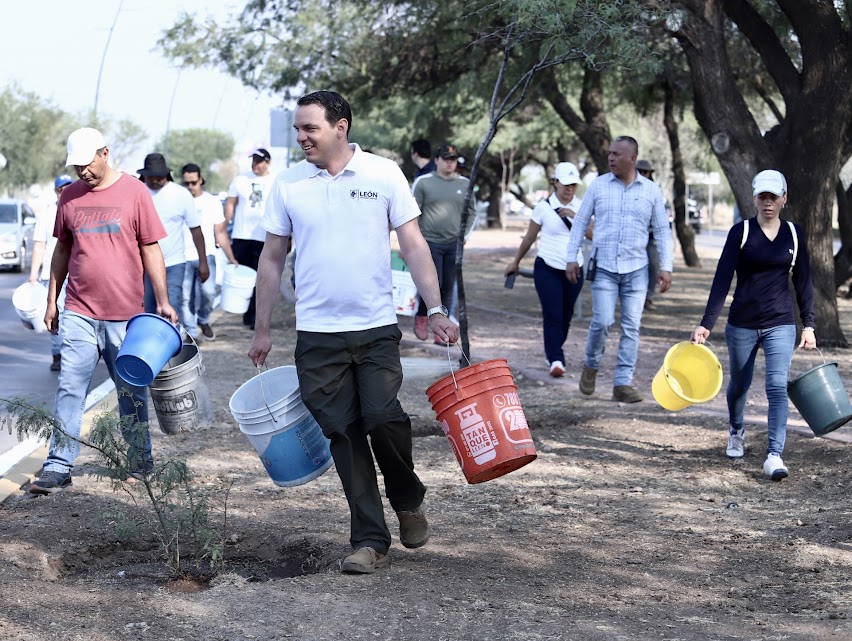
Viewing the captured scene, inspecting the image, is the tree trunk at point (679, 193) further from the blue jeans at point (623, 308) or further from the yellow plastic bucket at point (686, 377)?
the yellow plastic bucket at point (686, 377)

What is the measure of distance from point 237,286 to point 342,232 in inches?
323

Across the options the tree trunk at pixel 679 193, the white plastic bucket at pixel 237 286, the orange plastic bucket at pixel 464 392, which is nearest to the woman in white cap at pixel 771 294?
the orange plastic bucket at pixel 464 392

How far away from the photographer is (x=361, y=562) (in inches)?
213

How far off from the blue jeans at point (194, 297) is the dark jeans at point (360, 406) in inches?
236

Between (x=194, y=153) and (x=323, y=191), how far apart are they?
145449 millimetres

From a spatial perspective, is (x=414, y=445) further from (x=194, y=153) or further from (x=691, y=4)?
(x=194, y=153)

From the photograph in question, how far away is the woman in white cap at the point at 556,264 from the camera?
36.9 ft

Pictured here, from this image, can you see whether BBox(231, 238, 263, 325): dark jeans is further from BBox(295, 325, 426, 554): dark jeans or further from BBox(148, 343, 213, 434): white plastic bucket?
BBox(295, 325, 426, 554): dark jeans

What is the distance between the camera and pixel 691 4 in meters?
12.9

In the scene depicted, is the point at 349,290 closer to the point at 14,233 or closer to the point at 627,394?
the point at 627,394

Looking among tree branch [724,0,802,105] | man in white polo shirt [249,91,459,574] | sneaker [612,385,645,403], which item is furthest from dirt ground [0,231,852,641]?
tree branch [724,0,802,105]

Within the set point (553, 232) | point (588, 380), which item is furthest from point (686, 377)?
point (553, 232)

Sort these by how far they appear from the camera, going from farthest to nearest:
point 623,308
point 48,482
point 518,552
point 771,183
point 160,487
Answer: point 623,308, point 771,183, point 48,482, point 518,552, point 160,487

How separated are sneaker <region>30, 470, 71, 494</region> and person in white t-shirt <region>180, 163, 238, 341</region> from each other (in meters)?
5.25
